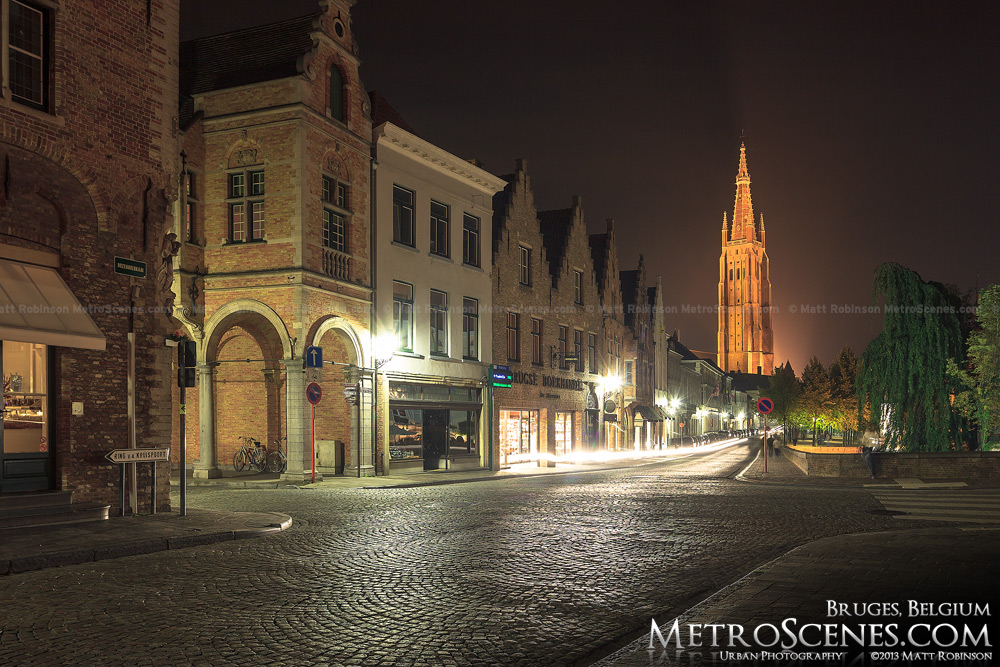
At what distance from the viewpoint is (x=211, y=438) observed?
967 inches

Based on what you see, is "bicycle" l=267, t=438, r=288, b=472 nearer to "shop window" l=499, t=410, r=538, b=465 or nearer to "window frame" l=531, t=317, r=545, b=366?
"shop window" l=499, t=410, r=538, b=465

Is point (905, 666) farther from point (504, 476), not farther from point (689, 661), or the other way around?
point (504, 476)

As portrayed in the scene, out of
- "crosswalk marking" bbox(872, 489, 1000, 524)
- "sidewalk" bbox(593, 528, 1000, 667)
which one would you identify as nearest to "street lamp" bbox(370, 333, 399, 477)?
"crosswalk marking" bbox(872, 489, 1000, 524)

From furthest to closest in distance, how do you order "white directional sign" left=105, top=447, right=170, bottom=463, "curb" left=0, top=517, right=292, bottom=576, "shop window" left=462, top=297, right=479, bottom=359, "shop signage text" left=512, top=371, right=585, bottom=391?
"shop signage text" left=512, top=371, right=585, bottom=391, "shop window" left=462, top=297, right=479, bottom=359, "white directional sign" left=105, top=447, right=170, bottom=463, "curb" left=0, top=517, right=292, bottom=576

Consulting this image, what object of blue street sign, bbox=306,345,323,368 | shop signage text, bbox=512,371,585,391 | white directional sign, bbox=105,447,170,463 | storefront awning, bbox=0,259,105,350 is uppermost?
storefront awning, bbox=0,259,105,350

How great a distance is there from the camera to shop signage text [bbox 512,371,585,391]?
3744cm

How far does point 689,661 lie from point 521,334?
106 feet

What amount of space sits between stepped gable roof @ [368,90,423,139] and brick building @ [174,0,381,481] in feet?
11.2

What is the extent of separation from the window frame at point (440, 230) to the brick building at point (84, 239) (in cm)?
1508

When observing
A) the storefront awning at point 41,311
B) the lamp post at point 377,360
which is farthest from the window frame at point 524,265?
the storefront awning at point 41,311

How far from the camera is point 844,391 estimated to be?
67.6 m

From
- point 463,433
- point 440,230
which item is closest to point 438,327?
point 440,230

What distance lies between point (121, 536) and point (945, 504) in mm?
14562

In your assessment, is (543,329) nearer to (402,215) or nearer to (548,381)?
(548,381)
